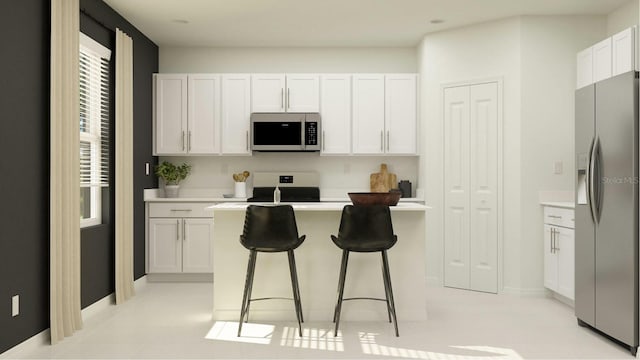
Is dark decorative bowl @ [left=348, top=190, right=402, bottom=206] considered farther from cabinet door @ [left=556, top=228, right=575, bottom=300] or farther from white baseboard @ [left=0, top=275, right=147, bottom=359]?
white baseboard @ [left=0, top=275, right=147, bottom=359]

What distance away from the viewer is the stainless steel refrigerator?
3480mm

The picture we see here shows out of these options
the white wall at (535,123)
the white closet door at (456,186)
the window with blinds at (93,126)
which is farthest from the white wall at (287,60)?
the window with blinds at (93,126)

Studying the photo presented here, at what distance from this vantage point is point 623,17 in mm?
4949

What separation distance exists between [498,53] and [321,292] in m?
3.05

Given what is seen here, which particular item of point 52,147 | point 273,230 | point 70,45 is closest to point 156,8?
point 70,45

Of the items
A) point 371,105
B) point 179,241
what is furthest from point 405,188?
point 179,241

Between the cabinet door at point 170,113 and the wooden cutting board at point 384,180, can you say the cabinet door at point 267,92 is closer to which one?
the cabinet door at point 170,113

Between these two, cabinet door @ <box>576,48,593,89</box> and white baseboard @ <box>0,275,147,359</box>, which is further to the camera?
cabinet door @ <box>576,48,593,89</box>

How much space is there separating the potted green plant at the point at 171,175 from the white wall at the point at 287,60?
1198mm

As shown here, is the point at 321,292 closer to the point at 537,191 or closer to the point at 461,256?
the point at 461,256

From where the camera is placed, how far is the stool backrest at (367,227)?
389cm

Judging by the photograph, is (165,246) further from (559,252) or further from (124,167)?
(559,252)

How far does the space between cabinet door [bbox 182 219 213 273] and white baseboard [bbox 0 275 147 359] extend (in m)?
1.09

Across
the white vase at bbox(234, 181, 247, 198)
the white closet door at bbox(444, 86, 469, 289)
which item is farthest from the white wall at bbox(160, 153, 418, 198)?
the white closet door at bbox(444, 86, 469, 289)
